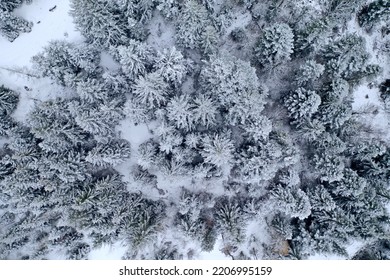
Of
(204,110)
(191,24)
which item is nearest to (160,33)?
(191,24)

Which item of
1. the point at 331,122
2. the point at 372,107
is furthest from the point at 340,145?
the point at 372,107

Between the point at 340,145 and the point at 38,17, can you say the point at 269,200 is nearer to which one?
the point at 340,145

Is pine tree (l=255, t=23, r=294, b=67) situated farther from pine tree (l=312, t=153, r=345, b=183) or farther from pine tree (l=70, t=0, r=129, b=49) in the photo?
pine tree (l=70, t=0, r=129, b=49)

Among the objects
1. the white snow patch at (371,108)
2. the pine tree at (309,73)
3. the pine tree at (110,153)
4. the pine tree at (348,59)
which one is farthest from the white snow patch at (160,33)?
the white snow patch at (371,108)

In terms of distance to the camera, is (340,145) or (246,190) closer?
(340,145)

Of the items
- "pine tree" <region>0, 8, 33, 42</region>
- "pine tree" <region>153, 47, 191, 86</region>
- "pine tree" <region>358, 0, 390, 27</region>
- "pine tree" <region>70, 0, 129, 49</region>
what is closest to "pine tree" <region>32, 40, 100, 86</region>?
"pine tree" <region>70, 0, 129, 49</region>

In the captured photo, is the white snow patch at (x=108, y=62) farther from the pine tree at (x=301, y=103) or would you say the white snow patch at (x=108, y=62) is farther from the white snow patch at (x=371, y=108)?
the white snow patch at (x=371, y=108)
